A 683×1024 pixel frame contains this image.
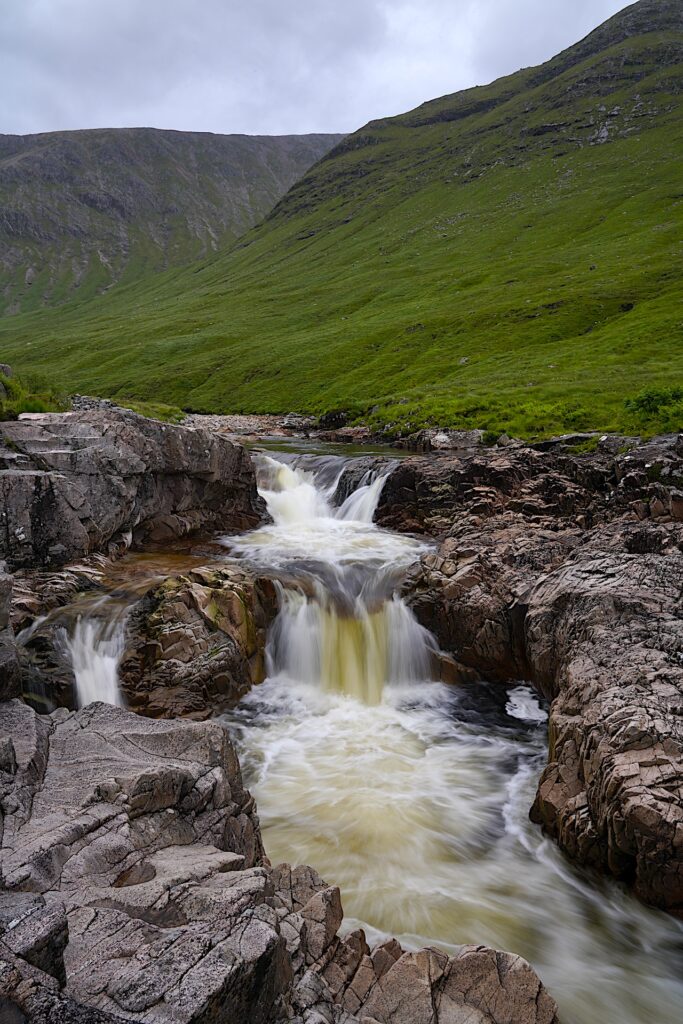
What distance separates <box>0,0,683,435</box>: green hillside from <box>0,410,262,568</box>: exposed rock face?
865 inches

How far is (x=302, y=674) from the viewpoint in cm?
1866

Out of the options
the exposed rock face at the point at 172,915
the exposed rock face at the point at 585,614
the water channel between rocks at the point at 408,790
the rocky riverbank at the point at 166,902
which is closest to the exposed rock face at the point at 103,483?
the water channel between rocks at the point at 408,790

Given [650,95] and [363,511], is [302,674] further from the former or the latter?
[650,95]

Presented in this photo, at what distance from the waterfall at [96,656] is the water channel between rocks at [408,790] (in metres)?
0.05

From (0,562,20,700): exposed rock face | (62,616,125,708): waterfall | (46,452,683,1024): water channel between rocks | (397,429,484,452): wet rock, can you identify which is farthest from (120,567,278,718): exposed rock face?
(397,429,484,452): wet rock

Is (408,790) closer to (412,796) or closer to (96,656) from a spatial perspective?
(412,796)

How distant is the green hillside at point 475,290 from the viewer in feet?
178

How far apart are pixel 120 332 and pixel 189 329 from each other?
20271mm

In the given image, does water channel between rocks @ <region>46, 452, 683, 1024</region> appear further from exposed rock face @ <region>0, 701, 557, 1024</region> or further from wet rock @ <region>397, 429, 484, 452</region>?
wet rock @ <region>397, 429, 484, 452</region>

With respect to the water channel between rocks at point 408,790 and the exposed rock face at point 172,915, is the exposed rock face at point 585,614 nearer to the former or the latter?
the water channel between rocks at point 408,790

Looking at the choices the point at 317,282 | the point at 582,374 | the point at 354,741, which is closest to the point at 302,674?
the point at 354,741

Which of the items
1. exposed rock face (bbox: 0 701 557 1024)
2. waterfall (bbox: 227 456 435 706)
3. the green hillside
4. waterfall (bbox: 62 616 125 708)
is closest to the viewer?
exposed rock face (bbox: 0 701 557 1024)

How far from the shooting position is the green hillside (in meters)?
54.1

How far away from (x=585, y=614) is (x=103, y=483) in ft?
51.8
